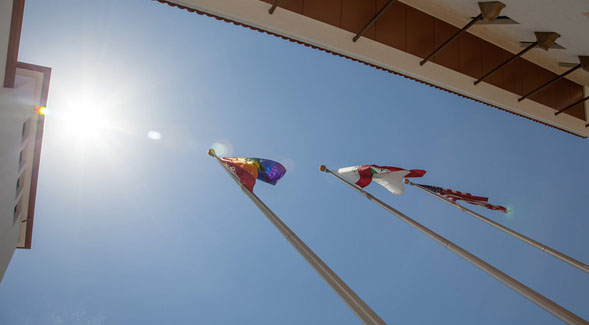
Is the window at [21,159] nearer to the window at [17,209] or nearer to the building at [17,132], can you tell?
the building at [17,132]

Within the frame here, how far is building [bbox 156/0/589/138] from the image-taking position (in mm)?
7871

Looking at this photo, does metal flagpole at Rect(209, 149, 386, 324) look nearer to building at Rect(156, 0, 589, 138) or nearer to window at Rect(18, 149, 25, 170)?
building at Rect(156, 0, 589, 138)

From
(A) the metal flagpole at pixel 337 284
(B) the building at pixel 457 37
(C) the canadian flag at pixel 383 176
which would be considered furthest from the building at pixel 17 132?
(C) the canadian flag at pixel 383 176

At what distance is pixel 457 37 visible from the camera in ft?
31.9

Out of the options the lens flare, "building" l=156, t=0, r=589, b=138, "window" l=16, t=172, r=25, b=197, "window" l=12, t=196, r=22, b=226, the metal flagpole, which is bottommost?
"window" l=12, t=196, r=22, b=226

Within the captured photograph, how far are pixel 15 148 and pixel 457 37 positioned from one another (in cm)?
1486

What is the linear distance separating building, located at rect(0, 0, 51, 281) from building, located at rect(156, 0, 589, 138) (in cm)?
455

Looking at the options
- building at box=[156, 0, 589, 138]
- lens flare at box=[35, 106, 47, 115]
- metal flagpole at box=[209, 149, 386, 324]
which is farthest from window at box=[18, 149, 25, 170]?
metal flagpole at box=[209, 149, 386, 324]

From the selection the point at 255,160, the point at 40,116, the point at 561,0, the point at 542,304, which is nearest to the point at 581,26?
the point at 561,0

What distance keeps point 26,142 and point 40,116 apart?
114cm

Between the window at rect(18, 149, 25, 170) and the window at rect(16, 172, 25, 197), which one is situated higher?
the window at rect(18, 149, 25, 170)

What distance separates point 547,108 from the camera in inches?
468

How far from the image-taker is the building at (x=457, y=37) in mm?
7871

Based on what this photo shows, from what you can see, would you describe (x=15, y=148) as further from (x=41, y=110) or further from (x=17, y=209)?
(x=17, y=209)
